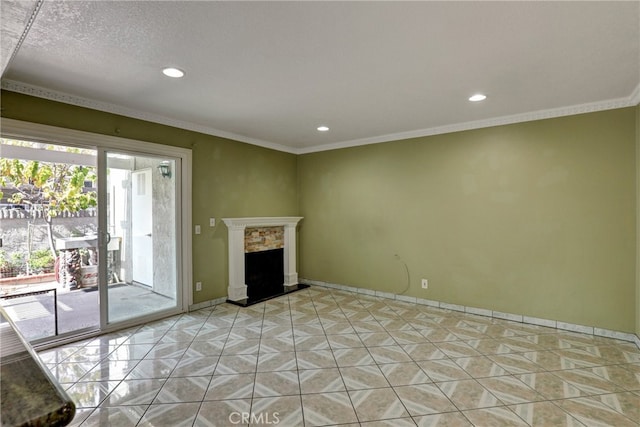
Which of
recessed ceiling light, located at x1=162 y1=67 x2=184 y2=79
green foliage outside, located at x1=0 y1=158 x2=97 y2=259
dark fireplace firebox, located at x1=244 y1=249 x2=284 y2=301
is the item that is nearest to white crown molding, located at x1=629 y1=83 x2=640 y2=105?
recessed ceiling light, located at x1=162 y1=67 x2=184 y2=79

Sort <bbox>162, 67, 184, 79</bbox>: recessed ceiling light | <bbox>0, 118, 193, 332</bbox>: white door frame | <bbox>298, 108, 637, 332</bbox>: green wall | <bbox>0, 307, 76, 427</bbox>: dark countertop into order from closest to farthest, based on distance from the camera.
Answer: <bbox>0, 307, 76, 427</bbox>: dark countertop, <bbox>162, 67, 184, 79</bbox>: recessed ceiling light, <bbox>0, 118, 193, 332</bbox>: white door frame, <bbox>298, 108, 637, 332</bbox>: green wall

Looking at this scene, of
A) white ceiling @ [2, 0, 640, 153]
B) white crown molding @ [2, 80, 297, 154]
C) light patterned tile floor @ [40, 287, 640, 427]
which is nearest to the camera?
white ceiling @ [2, 0, 640, 153]

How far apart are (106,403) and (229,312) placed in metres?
2.02

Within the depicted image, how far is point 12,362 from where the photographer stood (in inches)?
28.9

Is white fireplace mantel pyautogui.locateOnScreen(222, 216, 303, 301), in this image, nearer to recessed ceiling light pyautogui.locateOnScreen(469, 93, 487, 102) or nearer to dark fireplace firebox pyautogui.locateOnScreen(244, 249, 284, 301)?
dark fireplace firebox pyautogui.locateOnScreen(244, 249, 284, 301)

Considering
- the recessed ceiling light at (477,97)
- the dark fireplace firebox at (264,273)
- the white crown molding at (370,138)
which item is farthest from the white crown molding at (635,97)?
the dark fireplace firebox at (264,273)

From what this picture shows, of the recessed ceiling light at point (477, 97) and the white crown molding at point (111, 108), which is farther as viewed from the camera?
the recessed ceiling light at point (477, 97)

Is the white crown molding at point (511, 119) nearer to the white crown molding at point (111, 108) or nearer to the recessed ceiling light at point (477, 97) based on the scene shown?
the recessed ceiling light at point (477, 97)

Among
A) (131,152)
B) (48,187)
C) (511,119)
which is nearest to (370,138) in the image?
(511,119)

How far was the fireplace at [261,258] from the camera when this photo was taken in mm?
4703

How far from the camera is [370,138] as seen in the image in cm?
500

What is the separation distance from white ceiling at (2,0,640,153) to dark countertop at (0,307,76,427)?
5.59 ft

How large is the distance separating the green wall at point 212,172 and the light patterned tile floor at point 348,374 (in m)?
1.04

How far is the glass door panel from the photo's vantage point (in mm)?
3650
